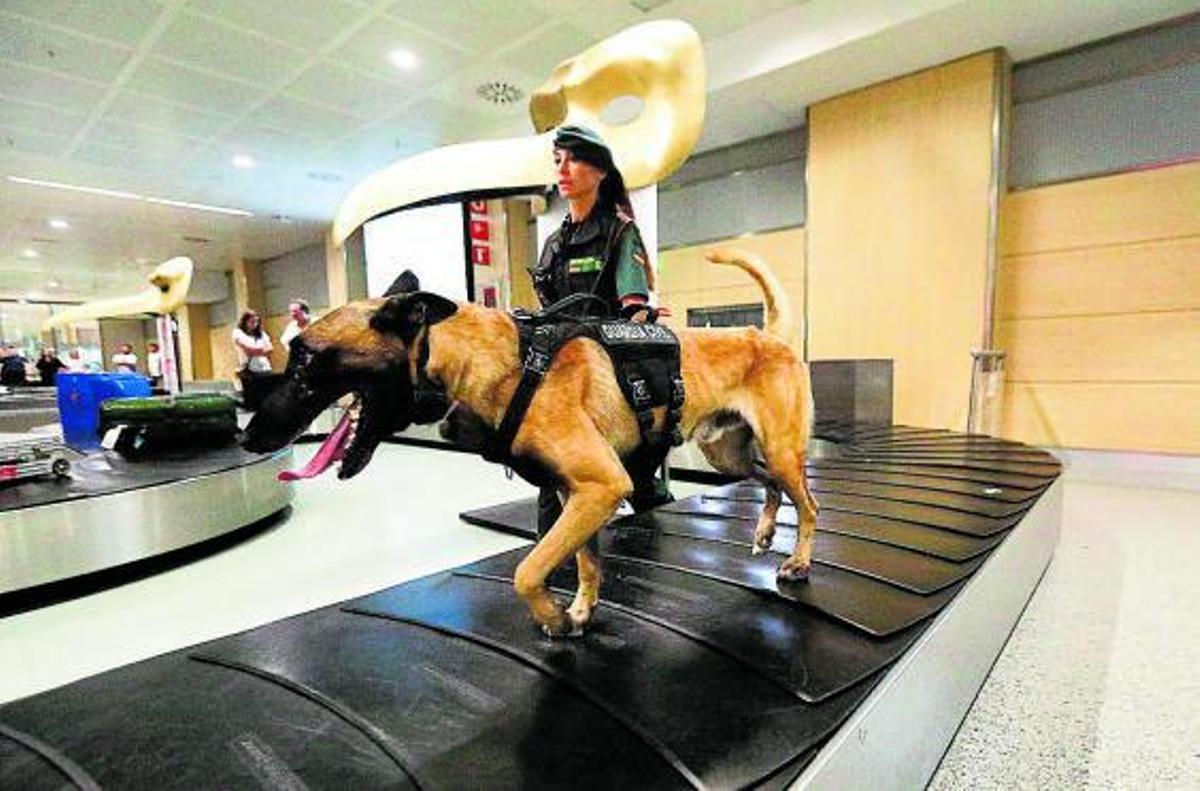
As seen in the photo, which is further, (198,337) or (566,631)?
(198,337)

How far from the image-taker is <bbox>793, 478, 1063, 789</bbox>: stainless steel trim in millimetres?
1014

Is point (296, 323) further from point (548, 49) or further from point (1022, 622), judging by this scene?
point (548, 49)

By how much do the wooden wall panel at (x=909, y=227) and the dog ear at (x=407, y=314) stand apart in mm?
6041

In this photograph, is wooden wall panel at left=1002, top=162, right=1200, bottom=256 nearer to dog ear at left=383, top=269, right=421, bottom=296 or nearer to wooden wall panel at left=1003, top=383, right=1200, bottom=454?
wooden wall panel at left=1003, top=383, right=1200, bottom=454

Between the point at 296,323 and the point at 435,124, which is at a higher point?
the point at 435,124

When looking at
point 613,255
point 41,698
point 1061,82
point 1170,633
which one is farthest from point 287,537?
point 1061,82

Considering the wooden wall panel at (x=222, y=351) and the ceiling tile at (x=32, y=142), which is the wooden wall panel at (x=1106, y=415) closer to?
the ceiling tile at (x=32, y=142)

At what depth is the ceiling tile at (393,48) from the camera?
5398mm

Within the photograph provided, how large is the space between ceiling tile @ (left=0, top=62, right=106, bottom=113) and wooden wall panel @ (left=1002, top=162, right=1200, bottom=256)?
10.0 m

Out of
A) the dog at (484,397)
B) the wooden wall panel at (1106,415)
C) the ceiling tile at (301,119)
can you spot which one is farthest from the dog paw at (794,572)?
the ceiling tile at (301,119)

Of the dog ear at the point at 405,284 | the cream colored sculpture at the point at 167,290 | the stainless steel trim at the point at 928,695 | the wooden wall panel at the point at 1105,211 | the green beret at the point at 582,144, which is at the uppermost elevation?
the wooden wall panel at the point at 1105,211

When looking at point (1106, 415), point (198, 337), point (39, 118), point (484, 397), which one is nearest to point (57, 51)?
point (39, 118)

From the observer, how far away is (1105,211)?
5047 mm

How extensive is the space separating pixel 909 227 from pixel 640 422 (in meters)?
5.94
